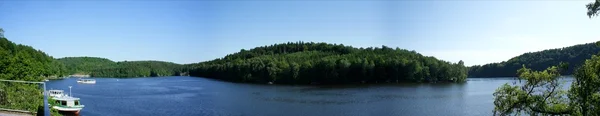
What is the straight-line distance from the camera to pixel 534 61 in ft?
412

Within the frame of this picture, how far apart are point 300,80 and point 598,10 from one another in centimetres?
8568

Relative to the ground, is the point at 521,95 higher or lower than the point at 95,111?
higher

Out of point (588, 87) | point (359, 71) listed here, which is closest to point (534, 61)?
point (359, 71)

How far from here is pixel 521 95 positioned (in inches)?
468

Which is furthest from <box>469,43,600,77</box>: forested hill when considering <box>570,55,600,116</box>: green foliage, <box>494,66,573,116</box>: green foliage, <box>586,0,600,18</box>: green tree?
<box>586,0,600,18</box>: green tree

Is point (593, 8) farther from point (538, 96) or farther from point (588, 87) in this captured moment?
point (538, 96)

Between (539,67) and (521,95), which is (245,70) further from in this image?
(521,95)

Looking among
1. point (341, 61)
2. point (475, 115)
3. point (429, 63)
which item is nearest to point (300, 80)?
point (341, 61)

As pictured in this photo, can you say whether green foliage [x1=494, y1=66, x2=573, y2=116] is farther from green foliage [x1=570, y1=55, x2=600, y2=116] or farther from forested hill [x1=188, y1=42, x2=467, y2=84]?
forested hill [x1=188, y1=42, x2=467, y2=84]

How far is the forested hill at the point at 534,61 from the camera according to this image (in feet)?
367

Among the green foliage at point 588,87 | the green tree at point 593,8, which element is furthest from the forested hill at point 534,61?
the green tree at point 593,8

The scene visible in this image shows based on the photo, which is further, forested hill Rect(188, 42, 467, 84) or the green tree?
forested hill Rect(188, 42, 467, 84)

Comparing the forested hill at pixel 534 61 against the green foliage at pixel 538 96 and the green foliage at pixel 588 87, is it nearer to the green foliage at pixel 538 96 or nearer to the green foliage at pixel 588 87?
the green foliage at pixel 538 96

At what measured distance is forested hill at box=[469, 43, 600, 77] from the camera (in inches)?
4400
